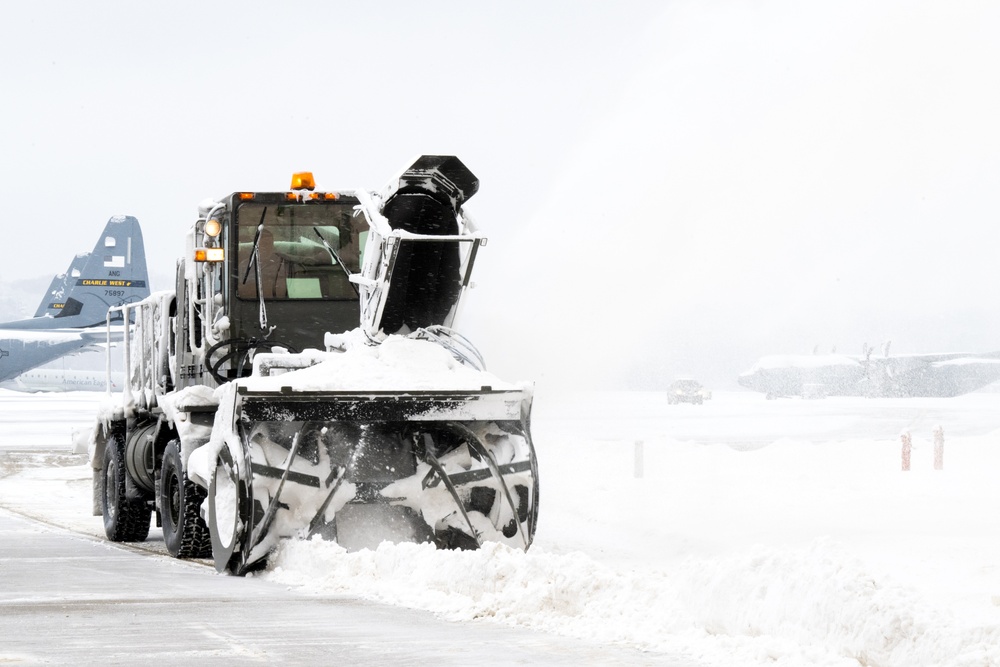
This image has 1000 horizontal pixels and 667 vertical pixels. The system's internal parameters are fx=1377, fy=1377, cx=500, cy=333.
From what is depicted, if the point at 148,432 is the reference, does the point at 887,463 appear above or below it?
below

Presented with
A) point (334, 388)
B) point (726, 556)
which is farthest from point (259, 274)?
point (726, 556)

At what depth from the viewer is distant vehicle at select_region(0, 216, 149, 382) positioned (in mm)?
75688

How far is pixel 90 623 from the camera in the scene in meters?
7.42

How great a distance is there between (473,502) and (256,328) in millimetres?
2622

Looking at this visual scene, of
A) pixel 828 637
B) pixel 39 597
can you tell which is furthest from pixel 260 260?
pixel 828 637

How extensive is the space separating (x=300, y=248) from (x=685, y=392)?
5851cm

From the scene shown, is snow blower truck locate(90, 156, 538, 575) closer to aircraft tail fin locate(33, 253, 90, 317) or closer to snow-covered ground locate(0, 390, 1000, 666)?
snow-covered ground locate(0, 390, 1000, 666)

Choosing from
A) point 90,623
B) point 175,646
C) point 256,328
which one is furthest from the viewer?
point 256,328

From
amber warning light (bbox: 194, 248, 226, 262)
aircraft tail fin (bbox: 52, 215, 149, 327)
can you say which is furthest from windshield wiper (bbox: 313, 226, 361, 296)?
aircraft tail fin (bbox: 52, 215, 149, 327)

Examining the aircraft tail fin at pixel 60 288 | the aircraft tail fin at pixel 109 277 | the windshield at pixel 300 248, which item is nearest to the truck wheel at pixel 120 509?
the windshield at pixel 300 248

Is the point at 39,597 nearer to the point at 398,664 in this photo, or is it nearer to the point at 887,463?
the point at 398,664

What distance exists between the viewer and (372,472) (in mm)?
9844

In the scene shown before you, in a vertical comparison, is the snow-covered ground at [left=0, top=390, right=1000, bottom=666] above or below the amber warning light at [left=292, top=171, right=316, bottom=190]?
below

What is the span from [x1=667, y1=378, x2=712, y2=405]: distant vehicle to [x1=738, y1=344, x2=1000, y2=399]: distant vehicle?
1463 cm
